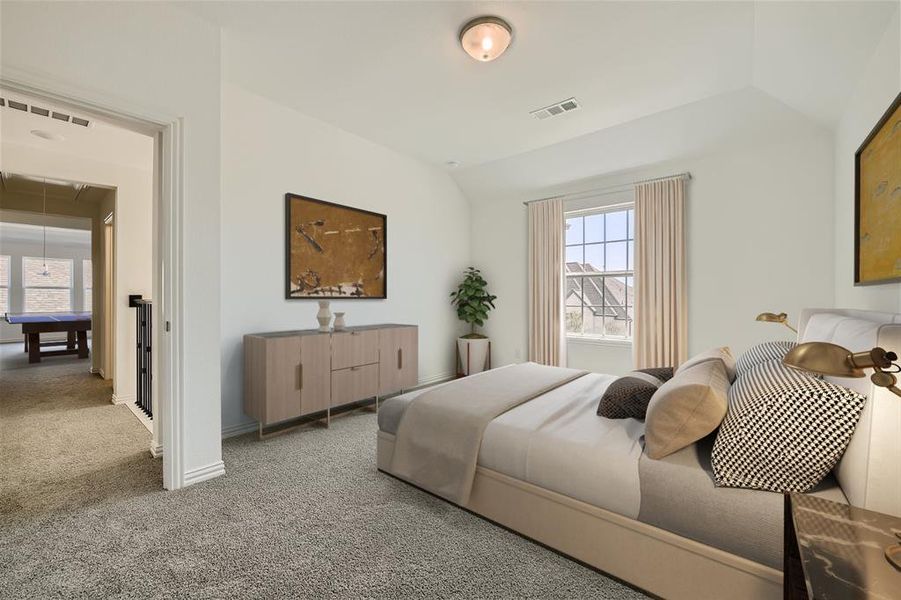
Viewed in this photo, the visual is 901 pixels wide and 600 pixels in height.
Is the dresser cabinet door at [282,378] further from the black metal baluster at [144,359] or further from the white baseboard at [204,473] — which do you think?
the black metal baluster at [144,359]

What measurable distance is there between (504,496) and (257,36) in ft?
10.4

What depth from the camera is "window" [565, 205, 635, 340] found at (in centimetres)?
462

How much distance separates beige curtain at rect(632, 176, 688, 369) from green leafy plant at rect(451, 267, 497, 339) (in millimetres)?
1944

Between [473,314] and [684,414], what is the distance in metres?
3.91

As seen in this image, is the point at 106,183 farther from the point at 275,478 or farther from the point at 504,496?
the point at 504,496

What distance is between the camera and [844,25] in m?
2.04

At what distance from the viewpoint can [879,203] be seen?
2.02 metres

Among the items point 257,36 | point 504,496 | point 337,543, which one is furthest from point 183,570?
point 257,36

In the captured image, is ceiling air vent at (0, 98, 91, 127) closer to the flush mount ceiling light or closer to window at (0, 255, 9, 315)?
the flush mount ceiling light

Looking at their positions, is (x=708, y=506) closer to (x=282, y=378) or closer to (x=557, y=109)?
(x=282, y=378)

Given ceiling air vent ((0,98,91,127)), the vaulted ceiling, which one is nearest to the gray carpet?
ceiling air vent ((0,98,91,127))

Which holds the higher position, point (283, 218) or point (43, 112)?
point (43, 112)

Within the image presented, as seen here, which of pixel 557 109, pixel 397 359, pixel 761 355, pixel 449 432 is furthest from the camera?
pixel 397 359

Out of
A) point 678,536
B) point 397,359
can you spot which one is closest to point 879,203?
point 678,536
